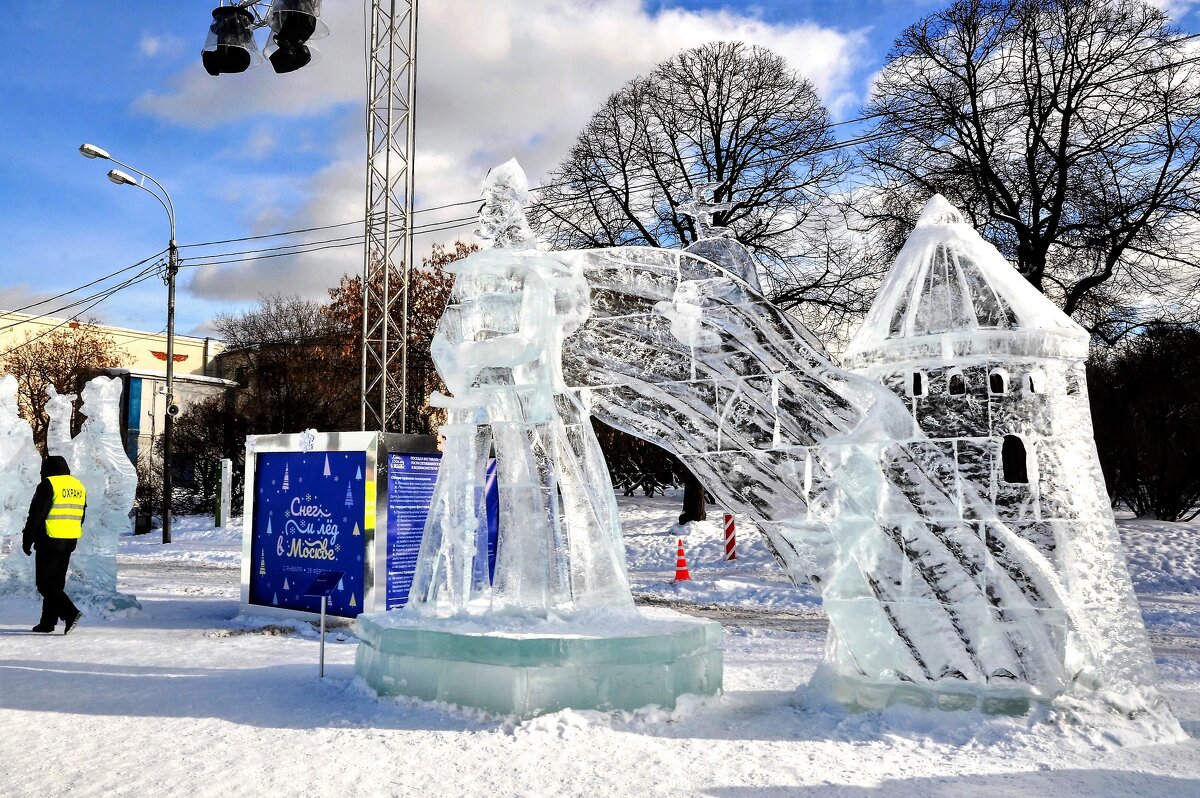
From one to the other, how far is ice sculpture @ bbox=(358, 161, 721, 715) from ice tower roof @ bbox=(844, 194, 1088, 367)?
2.12m

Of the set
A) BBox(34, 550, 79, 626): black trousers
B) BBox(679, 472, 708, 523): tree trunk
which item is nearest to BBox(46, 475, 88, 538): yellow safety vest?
BBox(34, 550, 79, 626): black trousers

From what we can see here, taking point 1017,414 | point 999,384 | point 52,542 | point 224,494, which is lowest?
point 52,542

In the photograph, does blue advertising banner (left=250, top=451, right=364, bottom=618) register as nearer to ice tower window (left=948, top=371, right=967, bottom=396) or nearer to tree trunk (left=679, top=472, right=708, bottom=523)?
ice tower window (left=948, top=371, right=967, bottom=396)

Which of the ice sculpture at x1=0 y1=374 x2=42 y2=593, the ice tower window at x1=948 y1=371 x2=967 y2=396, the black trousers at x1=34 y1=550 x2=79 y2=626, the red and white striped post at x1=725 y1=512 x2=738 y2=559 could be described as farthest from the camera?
the red and white striped post at x1=725 y1=512 x2=738 y2=559

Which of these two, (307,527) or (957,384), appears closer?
(957,384)

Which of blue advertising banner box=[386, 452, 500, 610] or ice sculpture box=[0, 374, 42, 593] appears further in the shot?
ice sculpture box=[0, 374, 42, 593]

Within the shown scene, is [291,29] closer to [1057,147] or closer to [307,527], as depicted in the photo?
[307,527]

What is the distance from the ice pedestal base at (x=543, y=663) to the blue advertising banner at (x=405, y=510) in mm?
3579

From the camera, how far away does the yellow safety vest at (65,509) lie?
934cm

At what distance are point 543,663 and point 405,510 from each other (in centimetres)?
486

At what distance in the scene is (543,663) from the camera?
17.9 ft

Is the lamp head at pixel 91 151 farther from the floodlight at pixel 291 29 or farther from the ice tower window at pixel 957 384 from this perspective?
the ice tower window at pixel 957 384

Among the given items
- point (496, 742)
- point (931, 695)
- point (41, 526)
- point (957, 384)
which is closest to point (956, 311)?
point (957, 384)

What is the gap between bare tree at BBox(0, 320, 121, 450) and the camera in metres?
33.0
